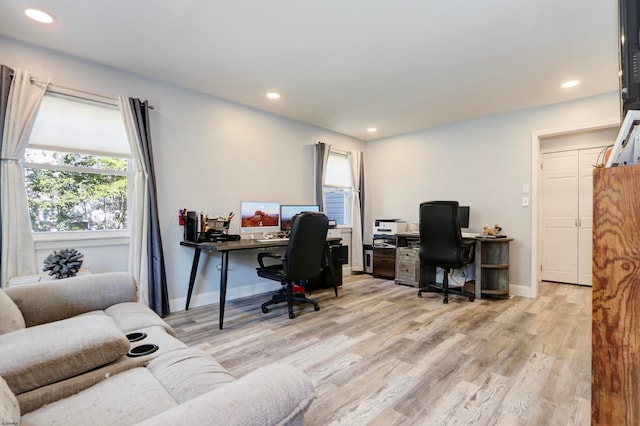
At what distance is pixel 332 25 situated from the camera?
2.22 metres

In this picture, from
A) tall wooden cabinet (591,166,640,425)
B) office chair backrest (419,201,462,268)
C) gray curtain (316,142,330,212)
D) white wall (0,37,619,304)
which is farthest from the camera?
gray curtain (316,142,330,212)

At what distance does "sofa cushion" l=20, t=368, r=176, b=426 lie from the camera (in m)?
0.83

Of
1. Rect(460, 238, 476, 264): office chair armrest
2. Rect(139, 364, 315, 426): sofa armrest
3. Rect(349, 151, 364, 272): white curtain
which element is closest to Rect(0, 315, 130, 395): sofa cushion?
Rect(139, 364, 315, 426): sofa armrest

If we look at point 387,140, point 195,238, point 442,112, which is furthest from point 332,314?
point 387,140

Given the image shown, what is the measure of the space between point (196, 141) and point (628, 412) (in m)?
3.70

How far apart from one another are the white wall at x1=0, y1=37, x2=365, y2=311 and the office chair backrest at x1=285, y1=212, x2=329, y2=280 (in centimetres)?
109

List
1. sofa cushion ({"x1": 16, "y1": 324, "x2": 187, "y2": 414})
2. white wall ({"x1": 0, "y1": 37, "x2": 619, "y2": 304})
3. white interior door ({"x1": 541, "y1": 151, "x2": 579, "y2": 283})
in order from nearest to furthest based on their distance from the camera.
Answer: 1. sofa cushion ({"x1": 16, "y1": 324, "x2": 187, "y2": 414})
2. white wall ({"x1": 0, "y1": 37, "x2": 619, "y2": 304})
3. white interior door ({"x1": 541, "y1": 151, "x2": 579, "y2": 283})

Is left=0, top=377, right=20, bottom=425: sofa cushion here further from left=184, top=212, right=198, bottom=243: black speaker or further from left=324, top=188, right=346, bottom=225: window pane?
left=324, top=188, right=346, bottom=225: window pane

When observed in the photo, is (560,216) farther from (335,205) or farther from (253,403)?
(253,403)

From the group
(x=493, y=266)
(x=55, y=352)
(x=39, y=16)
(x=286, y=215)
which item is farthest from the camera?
(x=286, y=215)

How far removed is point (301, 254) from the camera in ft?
9.96

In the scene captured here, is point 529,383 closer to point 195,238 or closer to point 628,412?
point 628,412

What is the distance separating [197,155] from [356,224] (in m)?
2.82

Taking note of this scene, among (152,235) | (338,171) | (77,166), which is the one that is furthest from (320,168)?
(77,166)
